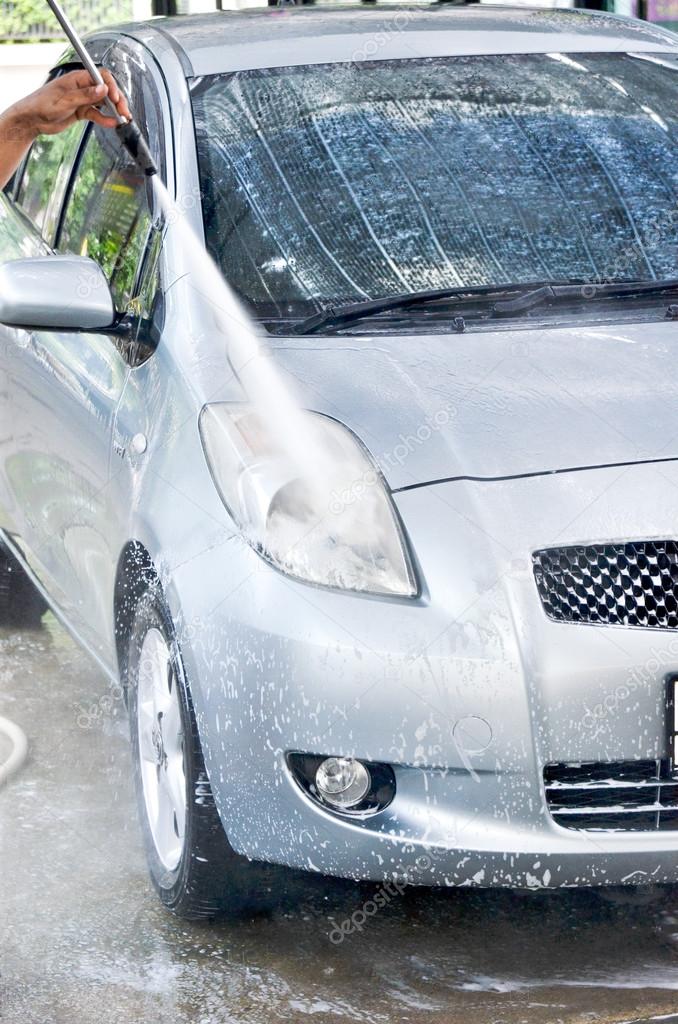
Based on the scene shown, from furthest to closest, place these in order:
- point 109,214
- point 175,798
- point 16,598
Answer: point 16,598 < point 109,214 < point 175,798

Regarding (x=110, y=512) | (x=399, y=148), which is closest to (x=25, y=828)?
(x=110, y=512)

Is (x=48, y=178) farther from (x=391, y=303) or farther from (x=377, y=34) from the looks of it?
(x=391, y=303)

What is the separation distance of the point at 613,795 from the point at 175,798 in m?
0.89

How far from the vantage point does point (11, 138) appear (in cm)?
333

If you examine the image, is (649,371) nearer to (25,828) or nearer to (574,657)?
(574,657)

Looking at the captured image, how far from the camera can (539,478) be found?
9.29ft

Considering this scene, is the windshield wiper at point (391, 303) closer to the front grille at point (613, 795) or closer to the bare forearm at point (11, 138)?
the bare forearm at point (11, 138)

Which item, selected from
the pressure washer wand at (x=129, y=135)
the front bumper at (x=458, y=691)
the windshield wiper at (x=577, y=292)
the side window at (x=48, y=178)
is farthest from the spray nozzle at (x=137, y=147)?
the front bumper at (x=458, y=691)

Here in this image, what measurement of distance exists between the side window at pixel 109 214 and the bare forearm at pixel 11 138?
1.18 feet

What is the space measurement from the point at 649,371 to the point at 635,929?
110cm

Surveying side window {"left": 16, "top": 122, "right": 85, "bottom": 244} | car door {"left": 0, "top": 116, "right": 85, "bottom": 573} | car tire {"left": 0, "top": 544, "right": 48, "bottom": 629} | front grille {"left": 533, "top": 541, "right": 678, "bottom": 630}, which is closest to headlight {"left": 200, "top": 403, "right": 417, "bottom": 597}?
front grille {"left": 533, "top": 541, "right": 678, "bottom": 630}

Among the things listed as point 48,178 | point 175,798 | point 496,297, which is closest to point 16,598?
point 48,178

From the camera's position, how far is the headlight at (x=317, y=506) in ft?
9.14

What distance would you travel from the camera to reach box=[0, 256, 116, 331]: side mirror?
3.31 m
